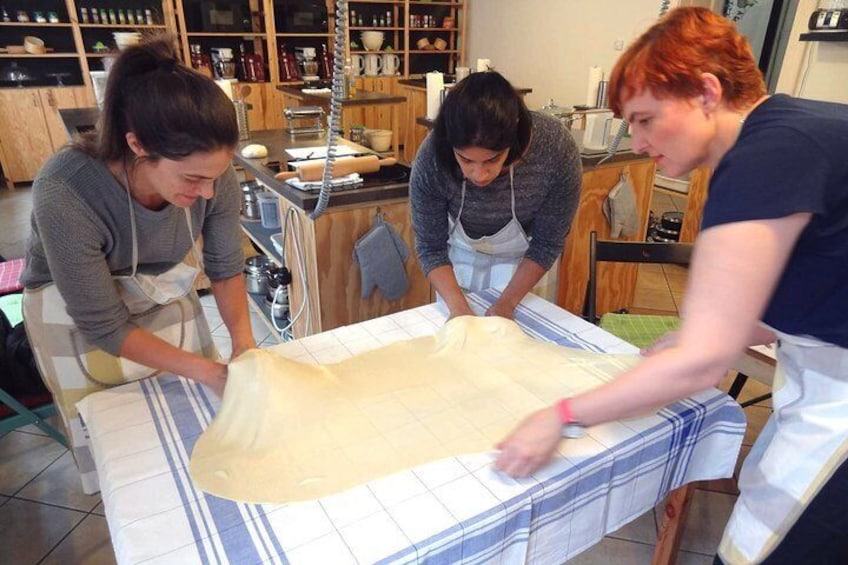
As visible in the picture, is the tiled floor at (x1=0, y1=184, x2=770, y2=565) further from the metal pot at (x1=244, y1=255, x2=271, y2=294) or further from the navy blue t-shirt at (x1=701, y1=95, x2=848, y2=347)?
the navy blue t-shirt at (x1=701, y1=95, x2=848, y2=347)

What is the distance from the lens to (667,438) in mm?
875

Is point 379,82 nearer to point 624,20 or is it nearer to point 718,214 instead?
point 624,20

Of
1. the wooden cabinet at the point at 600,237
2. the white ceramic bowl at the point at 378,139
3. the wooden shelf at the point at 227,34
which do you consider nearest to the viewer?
the wooden cabinet at the point at 600,237

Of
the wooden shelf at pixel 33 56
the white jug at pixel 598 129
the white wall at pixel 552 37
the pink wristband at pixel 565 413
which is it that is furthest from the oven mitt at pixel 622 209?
the wooden shelf at pixel 33 56

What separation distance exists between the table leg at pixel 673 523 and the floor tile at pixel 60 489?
5.16 feet

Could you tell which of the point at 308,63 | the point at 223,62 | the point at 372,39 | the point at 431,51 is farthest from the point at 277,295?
the point at 431,51

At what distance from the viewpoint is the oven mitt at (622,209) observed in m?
2.37

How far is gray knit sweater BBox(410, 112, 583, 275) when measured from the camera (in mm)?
1354

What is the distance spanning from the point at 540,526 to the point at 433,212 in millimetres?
837

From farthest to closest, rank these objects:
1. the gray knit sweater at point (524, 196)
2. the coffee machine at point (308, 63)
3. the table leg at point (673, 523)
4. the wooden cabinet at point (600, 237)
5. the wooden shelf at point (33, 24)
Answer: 1. the coffee machine at point (308, 63)
2. the wooden shelf at point (33, 24)
3. the wooden cabinet at point (600, 237)
4. the gray knit sweater at point (524, 196)
5. the table leg at point (673, 523)

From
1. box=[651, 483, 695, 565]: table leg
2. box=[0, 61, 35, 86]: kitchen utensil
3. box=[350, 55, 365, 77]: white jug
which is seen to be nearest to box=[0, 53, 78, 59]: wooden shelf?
box=[0, 61, 35, 86]: kitchen utensil

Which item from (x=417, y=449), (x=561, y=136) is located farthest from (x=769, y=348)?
(x=417, y=449)

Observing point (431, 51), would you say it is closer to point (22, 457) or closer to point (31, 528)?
point (22, 457)

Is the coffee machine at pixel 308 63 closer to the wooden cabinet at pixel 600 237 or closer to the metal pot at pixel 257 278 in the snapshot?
the metal pot at pixel 257 278
